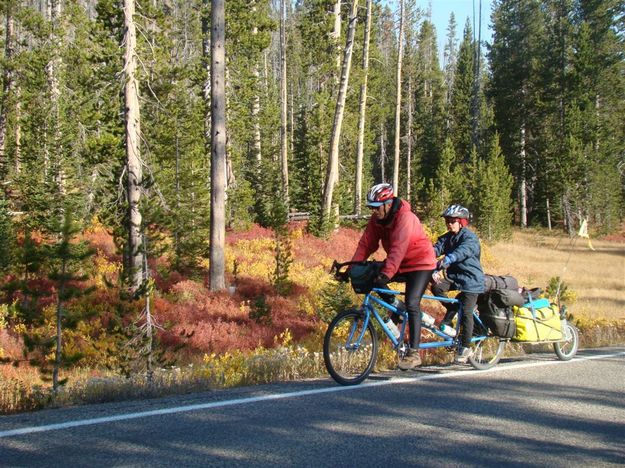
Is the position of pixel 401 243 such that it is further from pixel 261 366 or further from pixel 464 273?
pixel 261 366

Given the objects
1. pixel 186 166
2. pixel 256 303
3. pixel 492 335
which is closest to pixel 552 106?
pixel 186 166

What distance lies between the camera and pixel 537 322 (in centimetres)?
783

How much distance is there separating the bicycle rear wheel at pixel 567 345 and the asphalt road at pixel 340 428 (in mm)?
1915

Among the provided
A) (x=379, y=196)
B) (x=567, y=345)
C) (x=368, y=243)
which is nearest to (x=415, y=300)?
(x=368, y=243)

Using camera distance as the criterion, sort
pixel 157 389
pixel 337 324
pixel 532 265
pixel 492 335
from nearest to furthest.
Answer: pixel 157 389 → pixel 337 324 → pixel 492 335 → pixel 532 265

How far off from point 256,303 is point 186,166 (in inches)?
320

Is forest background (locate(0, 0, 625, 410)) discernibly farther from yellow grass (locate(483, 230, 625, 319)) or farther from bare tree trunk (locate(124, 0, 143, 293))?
yellow grass (locate(483, 230, 625, 319))

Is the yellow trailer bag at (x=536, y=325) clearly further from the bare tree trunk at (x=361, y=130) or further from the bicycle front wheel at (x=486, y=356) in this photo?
the bare tree trunk at (x=361, y=130)

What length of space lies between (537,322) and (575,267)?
93.3ft

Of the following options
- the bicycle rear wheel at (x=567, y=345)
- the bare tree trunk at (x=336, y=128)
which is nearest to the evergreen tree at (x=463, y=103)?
the bare tree trunk at (x=336, y=128)

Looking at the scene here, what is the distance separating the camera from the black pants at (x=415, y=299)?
6.51 meters

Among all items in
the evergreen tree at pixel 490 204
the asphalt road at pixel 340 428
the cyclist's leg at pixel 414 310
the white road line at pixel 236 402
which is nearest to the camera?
the asphalt road at pixel 340 428

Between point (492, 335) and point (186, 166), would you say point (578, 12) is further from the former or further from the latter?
point (492, 335)

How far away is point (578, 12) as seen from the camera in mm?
52875
